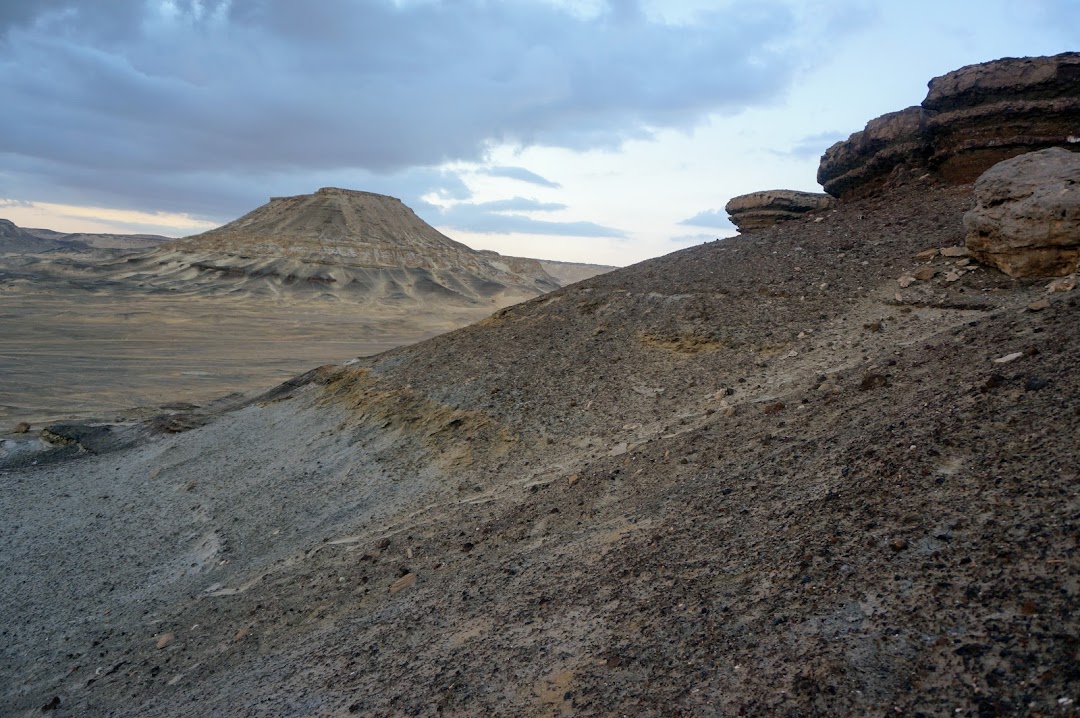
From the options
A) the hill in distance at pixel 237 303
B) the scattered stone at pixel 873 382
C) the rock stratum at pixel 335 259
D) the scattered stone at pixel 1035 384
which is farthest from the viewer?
the rock stratum at pixel 335 259

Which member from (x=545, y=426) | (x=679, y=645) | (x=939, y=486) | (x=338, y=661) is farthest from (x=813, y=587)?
(x=545, y=426)

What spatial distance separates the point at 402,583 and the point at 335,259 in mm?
52570

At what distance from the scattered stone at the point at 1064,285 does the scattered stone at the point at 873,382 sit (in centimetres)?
178

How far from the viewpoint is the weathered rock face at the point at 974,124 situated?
29.1 feet

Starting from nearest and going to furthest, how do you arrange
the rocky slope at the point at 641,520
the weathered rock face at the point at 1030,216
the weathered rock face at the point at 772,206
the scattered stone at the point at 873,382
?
the rocky slope at the point at 641,520 < the scattered stone at the point at 873,382 < the weathered rock face at the point at 1030,216 < the weathered rock face at the point at 772,206

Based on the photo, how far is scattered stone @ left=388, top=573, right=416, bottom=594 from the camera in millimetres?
5160

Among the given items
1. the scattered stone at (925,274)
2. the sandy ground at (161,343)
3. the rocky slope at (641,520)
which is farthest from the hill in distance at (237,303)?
the scattered stone at (925,274)

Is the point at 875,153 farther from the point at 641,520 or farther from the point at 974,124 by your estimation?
the point at 641,520

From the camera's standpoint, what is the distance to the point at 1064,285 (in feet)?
19.7

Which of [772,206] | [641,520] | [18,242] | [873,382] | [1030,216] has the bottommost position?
[641,520]

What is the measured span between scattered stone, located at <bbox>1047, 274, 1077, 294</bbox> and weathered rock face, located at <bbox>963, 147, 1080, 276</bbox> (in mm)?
581

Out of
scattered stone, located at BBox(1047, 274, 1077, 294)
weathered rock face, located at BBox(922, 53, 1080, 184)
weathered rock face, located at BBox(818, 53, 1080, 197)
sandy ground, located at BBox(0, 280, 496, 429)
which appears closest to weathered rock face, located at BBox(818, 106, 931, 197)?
weathered rock face, located at BBox(818, 53, 1080, 197)

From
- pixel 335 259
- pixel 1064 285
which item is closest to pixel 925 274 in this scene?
pixel 1064 285

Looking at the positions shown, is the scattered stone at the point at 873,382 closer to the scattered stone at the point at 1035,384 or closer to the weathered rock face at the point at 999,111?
the scattered stone at the point at 1035,384
